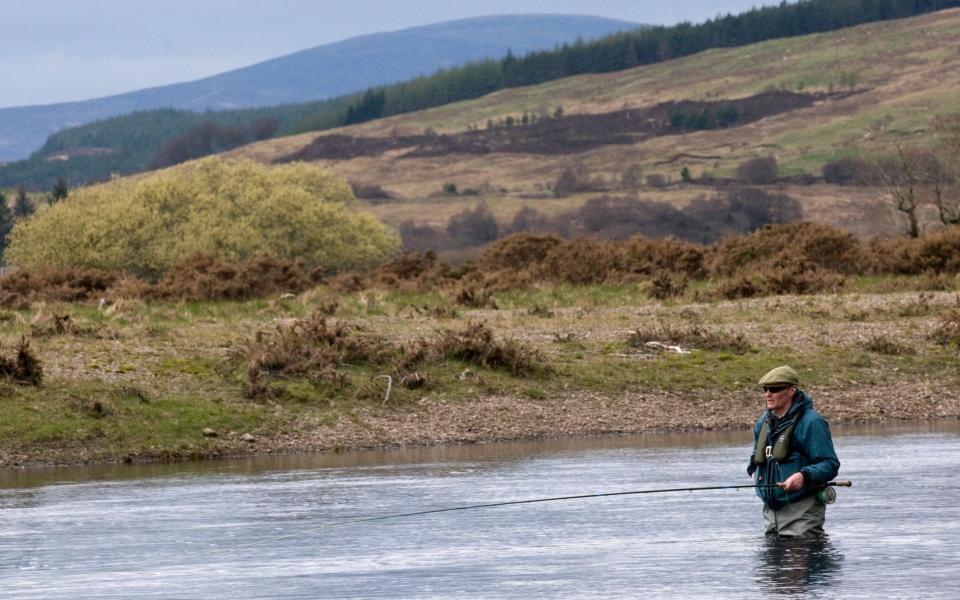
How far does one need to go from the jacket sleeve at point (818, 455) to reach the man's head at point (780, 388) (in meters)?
0.26

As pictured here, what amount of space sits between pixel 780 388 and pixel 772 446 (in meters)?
0.62

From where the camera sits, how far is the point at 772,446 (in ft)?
46.4

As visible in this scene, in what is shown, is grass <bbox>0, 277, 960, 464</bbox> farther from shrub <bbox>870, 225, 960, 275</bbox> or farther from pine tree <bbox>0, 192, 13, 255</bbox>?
pine tree <bbox>0, 192, 13, 255</bbox>

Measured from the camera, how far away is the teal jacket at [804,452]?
13.8 meters

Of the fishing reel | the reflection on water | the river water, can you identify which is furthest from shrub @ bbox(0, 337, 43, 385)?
the fishing reel

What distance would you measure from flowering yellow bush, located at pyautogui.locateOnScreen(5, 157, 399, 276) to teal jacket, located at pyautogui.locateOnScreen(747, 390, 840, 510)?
5495cm

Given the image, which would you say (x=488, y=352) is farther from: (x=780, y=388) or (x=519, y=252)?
(x=519, y=252)

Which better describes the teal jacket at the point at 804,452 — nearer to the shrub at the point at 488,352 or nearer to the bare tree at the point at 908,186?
the shrub at the point at 488,352

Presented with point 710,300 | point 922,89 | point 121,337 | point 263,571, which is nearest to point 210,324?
point 121,337

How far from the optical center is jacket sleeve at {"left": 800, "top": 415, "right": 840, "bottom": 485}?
45.1ft

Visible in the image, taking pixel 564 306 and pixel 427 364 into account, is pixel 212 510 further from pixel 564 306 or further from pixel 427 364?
pixel 564 306

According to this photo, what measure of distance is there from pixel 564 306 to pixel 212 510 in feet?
83.6

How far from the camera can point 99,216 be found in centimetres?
7156

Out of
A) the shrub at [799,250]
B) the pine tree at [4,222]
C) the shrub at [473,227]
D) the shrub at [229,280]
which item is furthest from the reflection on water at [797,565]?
the pine tree at [4,222]
